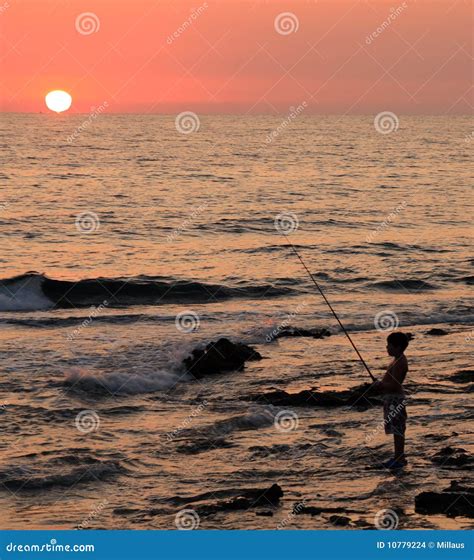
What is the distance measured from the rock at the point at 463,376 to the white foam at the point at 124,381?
4.08 metres

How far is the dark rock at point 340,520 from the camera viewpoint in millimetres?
7720

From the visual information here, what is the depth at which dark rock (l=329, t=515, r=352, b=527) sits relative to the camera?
772cm

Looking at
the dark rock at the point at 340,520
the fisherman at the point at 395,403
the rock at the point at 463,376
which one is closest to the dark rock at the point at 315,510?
the dark rock at the point at 340,520

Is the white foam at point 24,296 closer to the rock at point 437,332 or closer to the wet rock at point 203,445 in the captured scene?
the rock at point 437,332

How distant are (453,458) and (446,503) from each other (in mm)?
1460

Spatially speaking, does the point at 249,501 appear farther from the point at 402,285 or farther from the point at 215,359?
the point at 402,285

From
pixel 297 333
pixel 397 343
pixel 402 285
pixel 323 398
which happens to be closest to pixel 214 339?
pixel 297 333

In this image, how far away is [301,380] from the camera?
13.4m

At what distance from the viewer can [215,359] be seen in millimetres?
14102

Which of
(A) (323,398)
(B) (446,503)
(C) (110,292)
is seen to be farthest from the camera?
(C) (110,292)

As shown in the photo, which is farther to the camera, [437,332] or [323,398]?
[437,332]

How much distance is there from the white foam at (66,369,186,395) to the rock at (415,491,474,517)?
18.8 feet

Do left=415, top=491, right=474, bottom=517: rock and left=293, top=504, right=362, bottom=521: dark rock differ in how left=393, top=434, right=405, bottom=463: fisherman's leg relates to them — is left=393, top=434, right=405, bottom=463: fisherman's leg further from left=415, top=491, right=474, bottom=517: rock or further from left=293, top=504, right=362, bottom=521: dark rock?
left=293, top=504, right=362, bottom=521: dark rock

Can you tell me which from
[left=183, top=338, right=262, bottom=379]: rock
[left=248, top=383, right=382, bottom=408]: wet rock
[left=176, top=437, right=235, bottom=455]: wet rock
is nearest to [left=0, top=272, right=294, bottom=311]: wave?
[left=183, top=338, right=262, bottom=379]: rock
